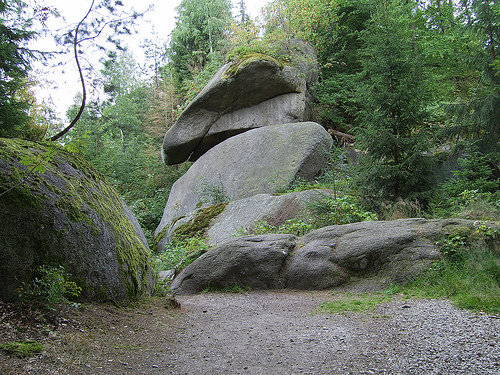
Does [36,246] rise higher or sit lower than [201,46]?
lower

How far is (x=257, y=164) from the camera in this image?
11383 millimetres

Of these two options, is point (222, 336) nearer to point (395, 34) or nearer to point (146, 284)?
point (146, 284)

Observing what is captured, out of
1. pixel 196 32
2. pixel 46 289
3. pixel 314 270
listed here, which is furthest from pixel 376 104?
pixel 196 32

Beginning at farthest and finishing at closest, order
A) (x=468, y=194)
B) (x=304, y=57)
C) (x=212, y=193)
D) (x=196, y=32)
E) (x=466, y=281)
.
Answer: (x=196, y=32) < (x=304, y=57) < (x=212, y=193) < (x=468, y=194) < (x=466, y=281)

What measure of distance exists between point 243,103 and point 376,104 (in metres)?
6.56

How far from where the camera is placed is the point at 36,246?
304 cm

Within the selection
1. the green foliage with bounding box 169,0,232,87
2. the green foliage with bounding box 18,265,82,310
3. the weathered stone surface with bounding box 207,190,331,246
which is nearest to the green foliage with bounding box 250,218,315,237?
the weathered stone surface with bounding box 207,190,331,246

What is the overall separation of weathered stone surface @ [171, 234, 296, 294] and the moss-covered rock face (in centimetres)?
171

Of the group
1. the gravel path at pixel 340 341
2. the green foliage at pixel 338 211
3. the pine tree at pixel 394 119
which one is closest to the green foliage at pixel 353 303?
the gravel path at pixel 340 341

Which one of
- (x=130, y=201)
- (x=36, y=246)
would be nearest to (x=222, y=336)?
(x=36, y=246)

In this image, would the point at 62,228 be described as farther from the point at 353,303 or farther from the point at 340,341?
the point at 353,303

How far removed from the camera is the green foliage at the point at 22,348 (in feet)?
7.21

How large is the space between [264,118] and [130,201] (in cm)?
715

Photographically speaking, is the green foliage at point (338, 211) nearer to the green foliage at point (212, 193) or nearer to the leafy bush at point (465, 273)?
the leafy bush at point (465, 273)
